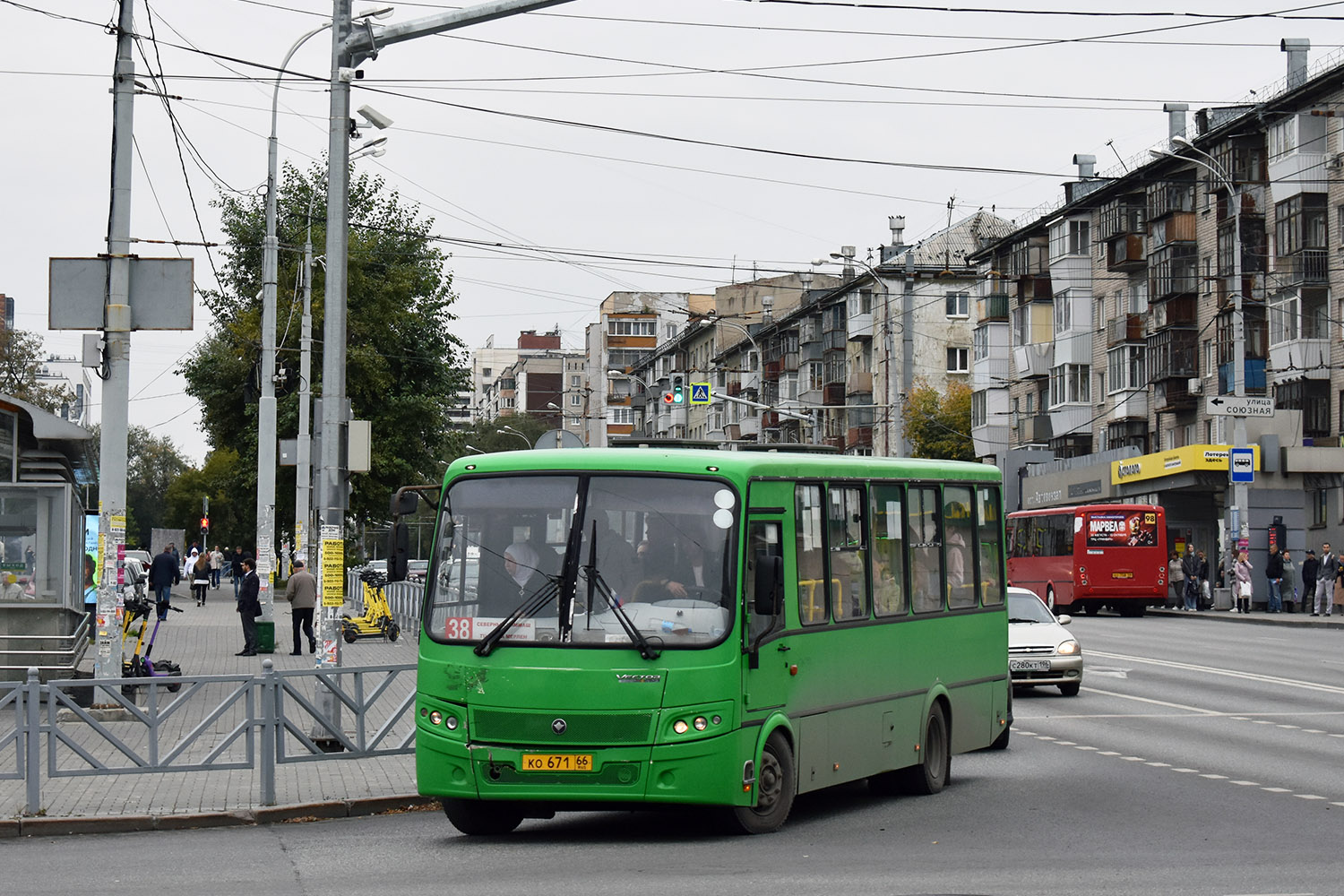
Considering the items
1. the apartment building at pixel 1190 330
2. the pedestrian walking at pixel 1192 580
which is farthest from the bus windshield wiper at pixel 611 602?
the pedestrian walking at pixel 1192 580

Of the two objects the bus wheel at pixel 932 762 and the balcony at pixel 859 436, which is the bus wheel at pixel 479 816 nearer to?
the bus wheel at pixel 932 762

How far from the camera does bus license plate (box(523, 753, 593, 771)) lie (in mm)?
10641

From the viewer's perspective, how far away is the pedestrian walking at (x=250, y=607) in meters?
29.4

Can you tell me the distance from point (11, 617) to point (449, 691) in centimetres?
1071

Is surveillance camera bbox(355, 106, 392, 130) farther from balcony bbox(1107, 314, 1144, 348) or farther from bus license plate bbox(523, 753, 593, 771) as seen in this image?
balcony bbox(1107, 314, 1144, 348)

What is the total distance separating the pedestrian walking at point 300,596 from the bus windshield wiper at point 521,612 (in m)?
19.4

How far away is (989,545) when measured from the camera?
50.3 ft

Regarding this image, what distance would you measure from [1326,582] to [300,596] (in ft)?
86.5

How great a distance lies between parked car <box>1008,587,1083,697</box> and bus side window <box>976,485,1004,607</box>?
688 centimetres

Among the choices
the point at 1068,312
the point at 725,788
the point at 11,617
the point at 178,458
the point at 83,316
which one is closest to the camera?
the point at 725,788

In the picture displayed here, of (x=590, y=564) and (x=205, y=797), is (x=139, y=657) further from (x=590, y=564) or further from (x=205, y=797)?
(x=590, y=564)

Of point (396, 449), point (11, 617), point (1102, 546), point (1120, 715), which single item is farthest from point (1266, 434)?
point (11, 617)

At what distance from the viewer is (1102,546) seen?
49.3 meters

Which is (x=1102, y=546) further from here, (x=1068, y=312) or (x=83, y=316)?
(x=83, y=316)
